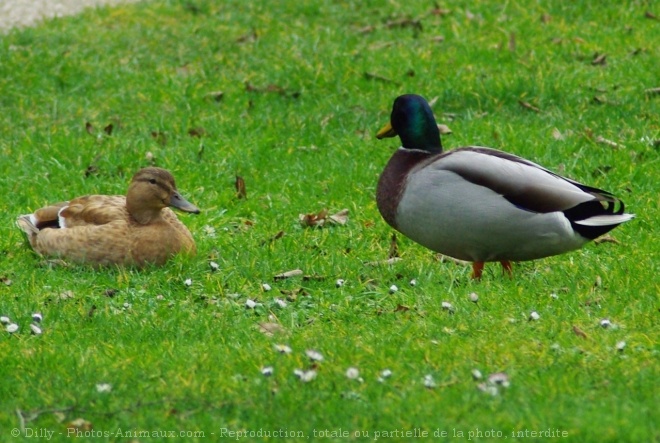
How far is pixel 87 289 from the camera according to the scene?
240 inches

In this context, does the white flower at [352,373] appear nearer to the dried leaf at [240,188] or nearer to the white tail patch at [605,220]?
the white tail patch at [605,220]

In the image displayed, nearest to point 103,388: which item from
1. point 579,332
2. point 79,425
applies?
point 79,425

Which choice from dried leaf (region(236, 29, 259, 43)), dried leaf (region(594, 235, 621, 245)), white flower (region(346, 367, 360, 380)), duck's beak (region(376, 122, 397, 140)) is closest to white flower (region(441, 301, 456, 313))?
white flower (region(346, 367, 360, 380))

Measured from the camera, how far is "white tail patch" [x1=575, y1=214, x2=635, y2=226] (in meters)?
5.90

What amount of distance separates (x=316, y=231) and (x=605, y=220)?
188 cm

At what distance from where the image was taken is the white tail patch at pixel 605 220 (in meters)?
5.90

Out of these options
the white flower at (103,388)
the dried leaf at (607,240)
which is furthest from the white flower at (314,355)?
the dried leaf at (607,240)

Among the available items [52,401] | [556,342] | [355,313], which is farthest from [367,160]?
[52,401]

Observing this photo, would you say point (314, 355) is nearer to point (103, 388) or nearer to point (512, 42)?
point (103, 388)

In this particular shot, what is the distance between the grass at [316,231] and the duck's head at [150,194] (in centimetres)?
35

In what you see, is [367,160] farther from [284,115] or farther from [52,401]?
[52,401]

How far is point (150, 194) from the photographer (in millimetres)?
6656

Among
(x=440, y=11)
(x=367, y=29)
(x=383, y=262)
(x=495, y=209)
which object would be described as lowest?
(x=383, y=262)

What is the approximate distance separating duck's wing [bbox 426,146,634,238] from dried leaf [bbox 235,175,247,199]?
2.10 m
